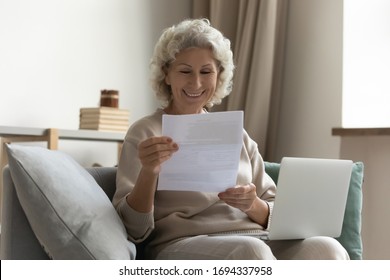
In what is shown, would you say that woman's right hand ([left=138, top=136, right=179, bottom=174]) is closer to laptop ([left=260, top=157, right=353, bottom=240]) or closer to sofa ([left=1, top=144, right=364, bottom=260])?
sofa ([left=1, top=144, right=364, bottom=260])

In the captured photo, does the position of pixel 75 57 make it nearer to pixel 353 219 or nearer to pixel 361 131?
pixel 361 131

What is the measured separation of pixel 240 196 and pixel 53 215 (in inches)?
20.3

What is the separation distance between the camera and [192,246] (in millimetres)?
1898

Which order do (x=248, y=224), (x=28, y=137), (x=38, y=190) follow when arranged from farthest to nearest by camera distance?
(x=28, y=137) < (x=248, y=224) < (x=38, y=190)

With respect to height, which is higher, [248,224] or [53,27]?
[53,27]

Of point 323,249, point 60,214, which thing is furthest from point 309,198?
point 60,214

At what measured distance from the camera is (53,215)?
1.75 meters

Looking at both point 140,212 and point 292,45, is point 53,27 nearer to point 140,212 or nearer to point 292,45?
point 292,45

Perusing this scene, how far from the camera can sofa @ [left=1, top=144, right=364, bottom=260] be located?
5.73ft

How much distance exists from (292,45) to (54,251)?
2.37 metres

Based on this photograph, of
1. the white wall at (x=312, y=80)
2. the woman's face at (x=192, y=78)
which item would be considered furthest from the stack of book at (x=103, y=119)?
the woman's face at (x=192, y=78)

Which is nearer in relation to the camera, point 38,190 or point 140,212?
point 38,190

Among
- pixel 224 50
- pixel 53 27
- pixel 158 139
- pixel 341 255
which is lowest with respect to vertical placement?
pixel 341 255

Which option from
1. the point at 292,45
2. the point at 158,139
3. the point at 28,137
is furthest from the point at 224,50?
the point at 292,45
